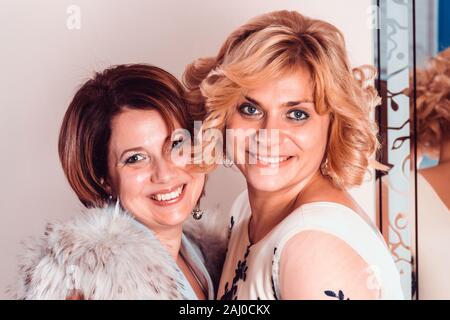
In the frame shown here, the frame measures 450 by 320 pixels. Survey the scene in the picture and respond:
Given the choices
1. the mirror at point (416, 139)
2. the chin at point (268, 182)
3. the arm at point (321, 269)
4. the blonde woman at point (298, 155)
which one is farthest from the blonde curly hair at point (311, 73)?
the mirror at point (416, 139)

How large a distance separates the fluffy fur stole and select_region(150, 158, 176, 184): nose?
120mm

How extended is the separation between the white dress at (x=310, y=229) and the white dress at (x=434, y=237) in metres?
0.49

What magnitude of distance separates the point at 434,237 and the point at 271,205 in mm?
634

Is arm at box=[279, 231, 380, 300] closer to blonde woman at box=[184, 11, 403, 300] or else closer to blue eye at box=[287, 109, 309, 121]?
blonde woman at box=[184, 11, 403, 300]

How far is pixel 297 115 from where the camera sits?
1273mm

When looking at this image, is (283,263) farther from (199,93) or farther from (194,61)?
(194,61)

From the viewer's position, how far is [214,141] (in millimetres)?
1388

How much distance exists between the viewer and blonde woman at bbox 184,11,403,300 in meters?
1.11

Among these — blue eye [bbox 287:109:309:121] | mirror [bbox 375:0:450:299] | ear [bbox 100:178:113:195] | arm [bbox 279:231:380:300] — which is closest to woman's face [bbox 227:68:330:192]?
blue eye [bbox 287:109:309:121]

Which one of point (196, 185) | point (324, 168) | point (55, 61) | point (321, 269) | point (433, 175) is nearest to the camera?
point (321, 269)

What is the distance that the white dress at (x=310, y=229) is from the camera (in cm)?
112

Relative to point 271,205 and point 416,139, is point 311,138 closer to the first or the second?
point 271,205

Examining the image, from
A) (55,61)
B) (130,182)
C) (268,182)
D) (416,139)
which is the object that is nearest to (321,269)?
(268,182)

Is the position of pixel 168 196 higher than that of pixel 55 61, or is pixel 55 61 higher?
pixel 55 61
